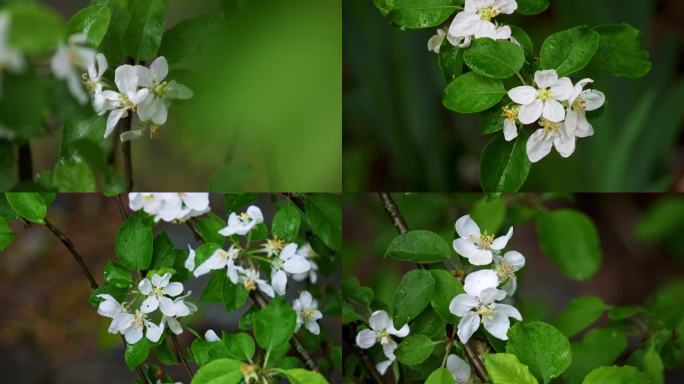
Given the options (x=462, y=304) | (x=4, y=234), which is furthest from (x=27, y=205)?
(x=462, y=304)

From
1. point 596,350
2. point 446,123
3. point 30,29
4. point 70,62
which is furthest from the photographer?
point 446,123

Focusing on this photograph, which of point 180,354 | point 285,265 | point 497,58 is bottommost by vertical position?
point 180,354

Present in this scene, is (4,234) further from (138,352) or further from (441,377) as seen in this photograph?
(441,377)

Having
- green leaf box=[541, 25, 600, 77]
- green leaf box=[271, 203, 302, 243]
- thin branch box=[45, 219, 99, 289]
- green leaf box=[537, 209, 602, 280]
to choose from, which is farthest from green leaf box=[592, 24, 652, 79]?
thin branch box=[45, 219, 99, 289]

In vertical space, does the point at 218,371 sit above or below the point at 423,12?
below

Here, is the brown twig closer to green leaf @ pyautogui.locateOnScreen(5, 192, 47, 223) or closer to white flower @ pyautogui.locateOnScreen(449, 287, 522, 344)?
white flower @ pyautogui.locateOnScreen(449, 287, 522, 344)

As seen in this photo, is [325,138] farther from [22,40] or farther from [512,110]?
[22,40]

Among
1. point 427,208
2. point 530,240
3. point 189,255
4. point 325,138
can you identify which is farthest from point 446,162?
point 189,255
